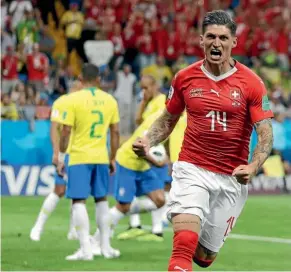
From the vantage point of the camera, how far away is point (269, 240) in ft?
48.9

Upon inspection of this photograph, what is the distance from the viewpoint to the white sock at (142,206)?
14.4 metres

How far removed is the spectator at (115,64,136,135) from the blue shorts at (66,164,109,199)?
11.5 m

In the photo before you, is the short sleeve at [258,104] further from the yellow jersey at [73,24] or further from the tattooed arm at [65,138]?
the yellow jersey at [73,24]

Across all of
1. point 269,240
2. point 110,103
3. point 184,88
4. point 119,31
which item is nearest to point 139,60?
point 119,31


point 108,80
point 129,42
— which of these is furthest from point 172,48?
point 108,80

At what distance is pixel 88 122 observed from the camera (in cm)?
1244

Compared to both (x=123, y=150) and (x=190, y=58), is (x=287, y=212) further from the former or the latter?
(x=190, y=58)

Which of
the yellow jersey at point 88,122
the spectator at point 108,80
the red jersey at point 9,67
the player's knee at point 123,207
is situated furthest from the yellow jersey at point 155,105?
the spectator at point 108,80

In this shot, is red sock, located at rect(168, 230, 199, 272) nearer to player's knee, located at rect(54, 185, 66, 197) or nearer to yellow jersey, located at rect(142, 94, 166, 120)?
yellow jersey, located at rect(142, 94, 166, 120)

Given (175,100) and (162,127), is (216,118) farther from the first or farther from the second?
(162,127)

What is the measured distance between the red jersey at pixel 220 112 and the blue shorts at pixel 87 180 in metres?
3.81

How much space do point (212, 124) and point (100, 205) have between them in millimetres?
4361

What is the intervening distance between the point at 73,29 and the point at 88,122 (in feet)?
53.4

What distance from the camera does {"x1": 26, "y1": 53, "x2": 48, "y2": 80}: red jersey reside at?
86.2ft
